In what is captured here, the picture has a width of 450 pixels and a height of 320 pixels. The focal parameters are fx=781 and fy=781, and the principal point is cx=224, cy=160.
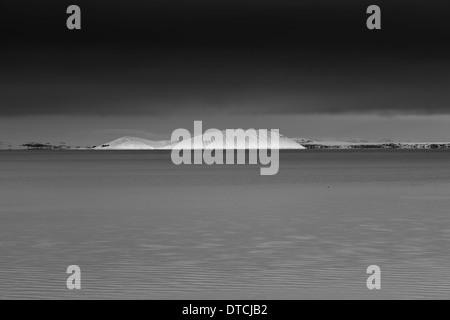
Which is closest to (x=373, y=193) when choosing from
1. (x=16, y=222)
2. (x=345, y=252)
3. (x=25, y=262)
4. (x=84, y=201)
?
(x=84, y=201)

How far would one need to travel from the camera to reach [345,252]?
21797 mm

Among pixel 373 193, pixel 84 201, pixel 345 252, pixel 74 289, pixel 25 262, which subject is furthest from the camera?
pixel 373 193

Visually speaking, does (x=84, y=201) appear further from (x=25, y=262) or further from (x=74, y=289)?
(x=74, y=289)

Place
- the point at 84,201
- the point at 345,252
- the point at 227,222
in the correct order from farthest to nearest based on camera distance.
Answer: the point at 84,201
the point at 227,222
the point at 345,252

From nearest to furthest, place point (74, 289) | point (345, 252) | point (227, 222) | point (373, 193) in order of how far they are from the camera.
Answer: point (74, 289), point (345, 252), point (227, 222), point (373, 193)

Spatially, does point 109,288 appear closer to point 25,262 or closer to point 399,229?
point 25,262

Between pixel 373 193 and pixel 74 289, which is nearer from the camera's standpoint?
pixel 74 289

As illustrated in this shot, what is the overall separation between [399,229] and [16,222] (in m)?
14.9

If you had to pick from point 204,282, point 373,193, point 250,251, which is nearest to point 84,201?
point 373,193

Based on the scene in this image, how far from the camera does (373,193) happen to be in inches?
2028

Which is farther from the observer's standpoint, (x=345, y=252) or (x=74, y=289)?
(x=345, y=252)
